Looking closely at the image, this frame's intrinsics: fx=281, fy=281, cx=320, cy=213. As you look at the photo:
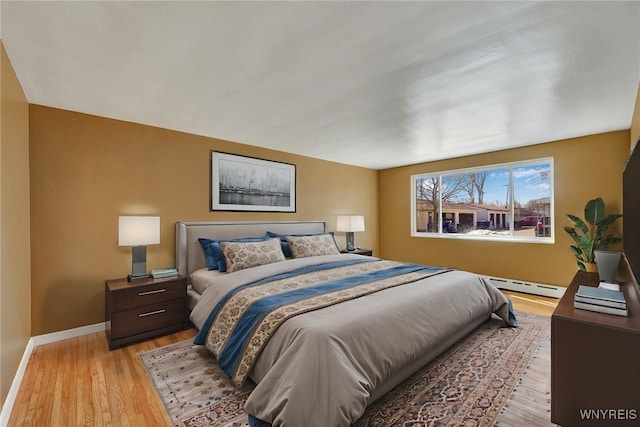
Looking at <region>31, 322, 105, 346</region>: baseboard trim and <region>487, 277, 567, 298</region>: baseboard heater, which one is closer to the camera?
<region>31, 322, 105, 346</region>: baseboard trim

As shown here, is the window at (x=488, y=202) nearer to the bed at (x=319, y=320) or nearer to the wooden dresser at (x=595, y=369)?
the bed at (x=319, y=320)

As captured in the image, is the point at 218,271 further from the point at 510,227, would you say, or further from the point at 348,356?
the point at 510,227

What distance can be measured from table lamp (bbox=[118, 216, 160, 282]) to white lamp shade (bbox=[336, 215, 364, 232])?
121 inches

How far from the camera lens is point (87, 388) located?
201cm

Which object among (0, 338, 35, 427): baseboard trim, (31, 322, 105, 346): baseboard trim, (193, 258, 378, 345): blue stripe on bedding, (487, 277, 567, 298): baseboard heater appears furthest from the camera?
(487, 277, 567, 298): baseboard heater

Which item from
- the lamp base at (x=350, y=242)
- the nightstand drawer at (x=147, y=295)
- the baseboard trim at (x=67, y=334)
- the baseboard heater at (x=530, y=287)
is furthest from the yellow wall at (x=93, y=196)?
the baseboard heater at (x=530, y=287)

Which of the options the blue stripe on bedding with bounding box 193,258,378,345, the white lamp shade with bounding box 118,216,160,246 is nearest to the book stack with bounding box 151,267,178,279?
the white lamp shade with bounding box 118,216,160,246

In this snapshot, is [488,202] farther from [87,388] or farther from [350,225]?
[87,388]

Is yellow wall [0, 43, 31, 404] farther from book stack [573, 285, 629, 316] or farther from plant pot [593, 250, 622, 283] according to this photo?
plant pot [593, 250, 622, 283]

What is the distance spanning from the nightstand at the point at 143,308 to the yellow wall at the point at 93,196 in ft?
1.05

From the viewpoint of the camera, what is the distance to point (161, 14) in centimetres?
150

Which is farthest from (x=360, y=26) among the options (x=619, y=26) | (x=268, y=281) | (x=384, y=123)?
(x=268, y=281)

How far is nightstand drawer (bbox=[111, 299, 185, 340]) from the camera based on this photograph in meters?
2.63

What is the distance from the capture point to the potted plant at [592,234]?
3441 mm
